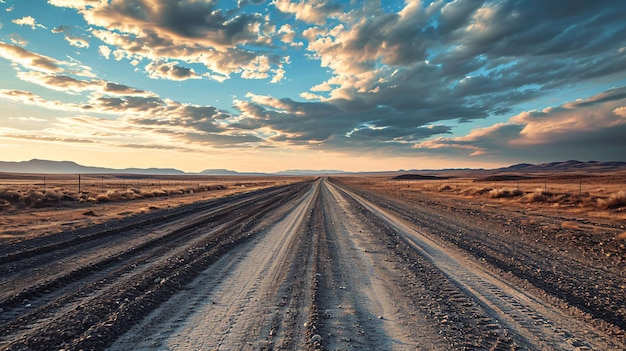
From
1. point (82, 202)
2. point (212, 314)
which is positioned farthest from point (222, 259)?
point (82, 202)

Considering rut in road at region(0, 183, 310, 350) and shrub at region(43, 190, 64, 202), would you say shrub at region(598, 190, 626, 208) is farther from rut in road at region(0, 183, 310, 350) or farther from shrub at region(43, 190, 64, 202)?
shrub at region(43, 190, 64, 202)

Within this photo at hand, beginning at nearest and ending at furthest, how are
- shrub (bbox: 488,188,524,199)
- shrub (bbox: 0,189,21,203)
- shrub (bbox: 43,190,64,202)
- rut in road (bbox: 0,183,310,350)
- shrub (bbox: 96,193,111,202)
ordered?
1. rut in road (bbox: 0,183,310,350)
2. shrub (bbox: 0,189,21,203)
3. shrub (bbox: 43,190,64,202)
4. shrub (bbox: 96,193,111,202)
5. shrub (bbox: 488,188,524,199)

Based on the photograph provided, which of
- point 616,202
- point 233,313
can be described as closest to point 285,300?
point 233,313

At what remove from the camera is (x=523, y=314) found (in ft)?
15.6

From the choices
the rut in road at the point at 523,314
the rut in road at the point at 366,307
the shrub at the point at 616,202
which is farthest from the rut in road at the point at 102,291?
the shrub at the point at 616,202

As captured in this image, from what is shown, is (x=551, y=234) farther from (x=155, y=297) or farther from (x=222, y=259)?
(x=155, y=297)

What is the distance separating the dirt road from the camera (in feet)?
13.1

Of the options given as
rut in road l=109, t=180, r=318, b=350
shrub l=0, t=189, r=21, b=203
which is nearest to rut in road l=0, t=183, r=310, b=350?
rut in road l=109, t=180, r=318, b=350

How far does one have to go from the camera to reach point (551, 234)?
11719 mm

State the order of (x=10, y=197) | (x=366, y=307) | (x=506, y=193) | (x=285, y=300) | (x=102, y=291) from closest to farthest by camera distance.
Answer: (x=366, y=307) → (x=285, y=300) → (x=102, y=291) → (x=10, y=197) → (x=506, y=193)

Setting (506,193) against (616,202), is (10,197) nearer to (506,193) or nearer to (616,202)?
(506,193)

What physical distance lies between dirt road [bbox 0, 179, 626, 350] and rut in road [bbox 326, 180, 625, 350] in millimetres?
24

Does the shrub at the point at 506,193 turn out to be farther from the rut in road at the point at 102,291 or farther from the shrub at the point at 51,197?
the shrub at the point at 51,197

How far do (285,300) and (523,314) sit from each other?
366 cm
